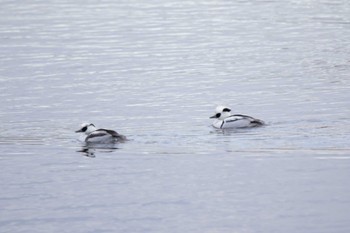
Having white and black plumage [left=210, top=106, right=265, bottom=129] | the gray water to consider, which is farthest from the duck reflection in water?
white and black plumage [left=210, top=106, right=265, bottom=129]

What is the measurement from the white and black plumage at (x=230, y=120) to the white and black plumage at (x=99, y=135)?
304 centimetres

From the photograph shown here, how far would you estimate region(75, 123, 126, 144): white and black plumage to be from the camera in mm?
27906

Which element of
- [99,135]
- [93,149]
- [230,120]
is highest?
[230,120]

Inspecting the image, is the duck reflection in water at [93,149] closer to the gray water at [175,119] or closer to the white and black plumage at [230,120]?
the gray water at [175,119]

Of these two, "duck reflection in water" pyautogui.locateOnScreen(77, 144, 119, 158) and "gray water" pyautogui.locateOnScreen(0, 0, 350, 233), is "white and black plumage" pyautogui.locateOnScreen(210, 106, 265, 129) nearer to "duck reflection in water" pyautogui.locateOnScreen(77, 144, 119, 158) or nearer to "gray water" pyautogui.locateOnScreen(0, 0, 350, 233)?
"gray water" pyautogui.locateOnScreen(0, 0, 350, 233)

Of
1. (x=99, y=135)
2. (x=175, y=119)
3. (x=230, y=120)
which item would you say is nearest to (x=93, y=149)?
(x=99, y=135)

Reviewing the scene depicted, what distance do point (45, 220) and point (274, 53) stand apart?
856 inches

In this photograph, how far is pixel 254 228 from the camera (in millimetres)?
20547

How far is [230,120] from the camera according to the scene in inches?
1184

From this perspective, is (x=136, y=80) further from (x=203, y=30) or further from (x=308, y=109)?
(x=203, y=30)

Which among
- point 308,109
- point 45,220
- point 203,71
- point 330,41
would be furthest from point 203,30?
point 45,220

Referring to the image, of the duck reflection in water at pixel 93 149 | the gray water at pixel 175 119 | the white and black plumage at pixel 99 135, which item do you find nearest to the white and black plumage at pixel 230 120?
the gray water at pixel 175 119

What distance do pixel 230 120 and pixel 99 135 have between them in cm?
368

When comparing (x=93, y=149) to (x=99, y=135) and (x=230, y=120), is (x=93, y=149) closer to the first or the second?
(x=99, y=135)
